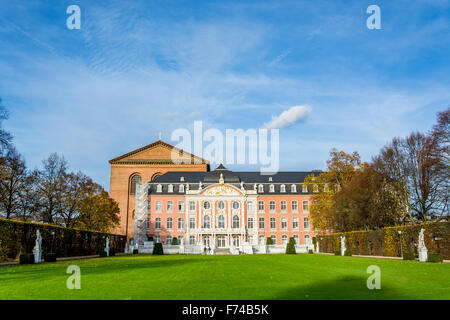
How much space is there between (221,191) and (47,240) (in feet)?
98.8

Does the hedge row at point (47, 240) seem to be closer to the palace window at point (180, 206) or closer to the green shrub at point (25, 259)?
the green shrub at point (25, 259)

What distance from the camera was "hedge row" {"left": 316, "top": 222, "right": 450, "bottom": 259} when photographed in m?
28.2

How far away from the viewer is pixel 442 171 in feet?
98.1

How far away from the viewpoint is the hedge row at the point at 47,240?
29.5 m

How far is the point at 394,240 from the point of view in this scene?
33.2 m

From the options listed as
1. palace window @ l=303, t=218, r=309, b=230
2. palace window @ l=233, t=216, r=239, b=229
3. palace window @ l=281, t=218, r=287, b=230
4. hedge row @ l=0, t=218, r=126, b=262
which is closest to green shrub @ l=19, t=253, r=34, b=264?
hedge row @ l=0, t=218, r=126, b=262

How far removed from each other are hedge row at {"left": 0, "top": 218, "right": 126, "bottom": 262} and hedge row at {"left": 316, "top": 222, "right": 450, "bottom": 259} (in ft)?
92.4

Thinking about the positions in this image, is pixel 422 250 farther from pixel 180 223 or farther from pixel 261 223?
pixel 180 223

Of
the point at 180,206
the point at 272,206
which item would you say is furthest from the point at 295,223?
the point at 180,206

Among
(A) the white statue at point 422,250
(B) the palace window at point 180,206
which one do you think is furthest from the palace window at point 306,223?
(A) the white statue at point 422,250

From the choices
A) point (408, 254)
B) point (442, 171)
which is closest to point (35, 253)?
point (408, 254)

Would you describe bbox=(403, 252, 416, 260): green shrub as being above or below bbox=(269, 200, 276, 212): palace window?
below

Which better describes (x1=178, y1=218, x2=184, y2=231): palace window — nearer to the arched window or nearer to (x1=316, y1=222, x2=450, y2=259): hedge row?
the arched window
